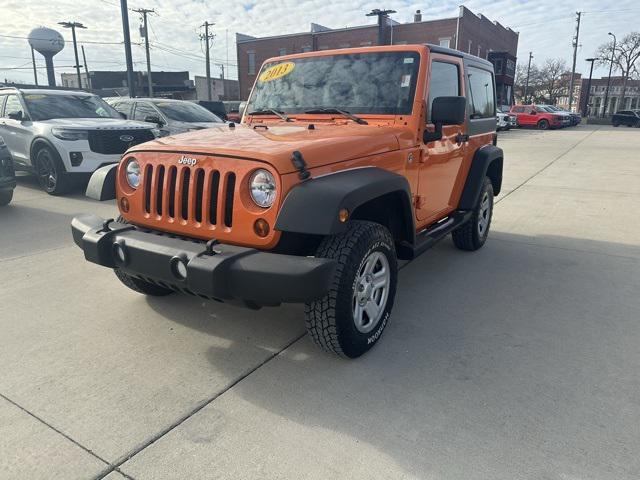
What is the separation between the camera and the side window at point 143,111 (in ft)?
35.5

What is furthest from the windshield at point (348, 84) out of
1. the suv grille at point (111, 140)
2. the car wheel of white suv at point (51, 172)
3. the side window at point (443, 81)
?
the car wheel of white suv at point (51, 172)

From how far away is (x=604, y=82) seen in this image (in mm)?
83562

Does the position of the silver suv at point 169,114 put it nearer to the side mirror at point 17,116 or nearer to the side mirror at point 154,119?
the side mirror at point 154,119

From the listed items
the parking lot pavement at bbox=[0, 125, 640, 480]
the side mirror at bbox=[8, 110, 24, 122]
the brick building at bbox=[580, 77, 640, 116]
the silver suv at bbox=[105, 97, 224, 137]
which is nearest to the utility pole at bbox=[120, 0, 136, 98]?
the silver suv at bbox=[105, 97, 224, 137]

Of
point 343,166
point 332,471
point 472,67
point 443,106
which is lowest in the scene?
point 332,471

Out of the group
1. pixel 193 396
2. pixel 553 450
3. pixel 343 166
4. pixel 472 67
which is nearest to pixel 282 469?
pixel 193 396

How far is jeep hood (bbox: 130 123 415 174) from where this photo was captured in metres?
Result: 2.71

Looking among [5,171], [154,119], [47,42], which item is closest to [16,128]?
[5,171]

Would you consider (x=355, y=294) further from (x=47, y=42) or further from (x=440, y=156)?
(x=47, y=42)

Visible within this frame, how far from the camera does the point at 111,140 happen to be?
851 centimetres

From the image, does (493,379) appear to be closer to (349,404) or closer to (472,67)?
(349,404)

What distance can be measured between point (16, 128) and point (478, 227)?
8.16 metres

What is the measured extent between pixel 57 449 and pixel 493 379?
228 cm

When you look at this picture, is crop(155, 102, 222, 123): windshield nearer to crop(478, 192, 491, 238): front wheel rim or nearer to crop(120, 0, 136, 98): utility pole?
crop(120, 0, 136, 98): utility pole
